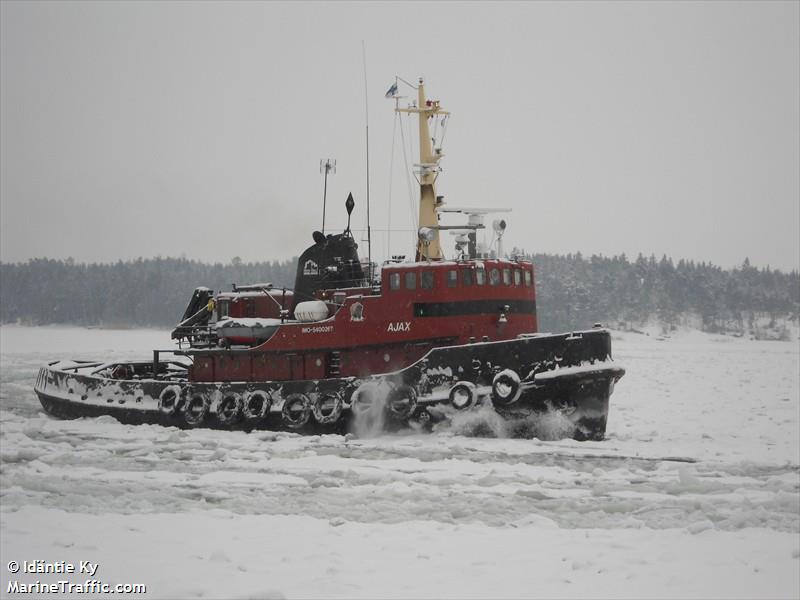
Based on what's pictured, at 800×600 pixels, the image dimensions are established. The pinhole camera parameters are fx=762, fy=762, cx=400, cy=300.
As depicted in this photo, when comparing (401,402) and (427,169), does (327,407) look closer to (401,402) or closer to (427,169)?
(401,402)

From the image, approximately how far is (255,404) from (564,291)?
6572 cm

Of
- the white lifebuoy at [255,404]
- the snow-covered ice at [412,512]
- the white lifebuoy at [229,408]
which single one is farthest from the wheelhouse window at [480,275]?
the white lifebuoy at [229,408]

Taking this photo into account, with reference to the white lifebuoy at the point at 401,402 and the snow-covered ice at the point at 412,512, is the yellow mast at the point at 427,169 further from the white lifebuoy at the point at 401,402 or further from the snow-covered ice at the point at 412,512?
the snow-covered ice at the point at 412,512

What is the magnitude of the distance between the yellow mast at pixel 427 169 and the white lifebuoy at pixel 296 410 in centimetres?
429

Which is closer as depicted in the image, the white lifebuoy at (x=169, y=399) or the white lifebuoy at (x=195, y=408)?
the white lifebuoy at (x=195, y=408)

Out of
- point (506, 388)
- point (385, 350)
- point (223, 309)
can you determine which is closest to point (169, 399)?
point (223, 309)

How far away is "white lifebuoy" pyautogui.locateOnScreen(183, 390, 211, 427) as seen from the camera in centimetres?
1736

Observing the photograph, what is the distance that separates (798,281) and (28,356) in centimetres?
9563

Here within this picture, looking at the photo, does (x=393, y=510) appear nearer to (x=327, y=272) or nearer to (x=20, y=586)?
(x=20, y=586)

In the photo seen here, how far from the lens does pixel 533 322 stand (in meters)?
16.6

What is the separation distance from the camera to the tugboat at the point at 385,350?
14.4 meters

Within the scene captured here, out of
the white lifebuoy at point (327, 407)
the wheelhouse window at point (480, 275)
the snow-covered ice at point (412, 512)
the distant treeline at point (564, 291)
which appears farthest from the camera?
the distant treeline at point (564, 291)

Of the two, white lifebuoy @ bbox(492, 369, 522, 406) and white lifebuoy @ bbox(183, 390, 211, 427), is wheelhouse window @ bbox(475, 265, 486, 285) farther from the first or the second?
white lifebuoy @ bbox(183, 390, 211, 427)

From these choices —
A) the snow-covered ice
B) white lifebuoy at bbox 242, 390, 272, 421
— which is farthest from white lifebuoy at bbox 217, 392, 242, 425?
the snow-covered ice
